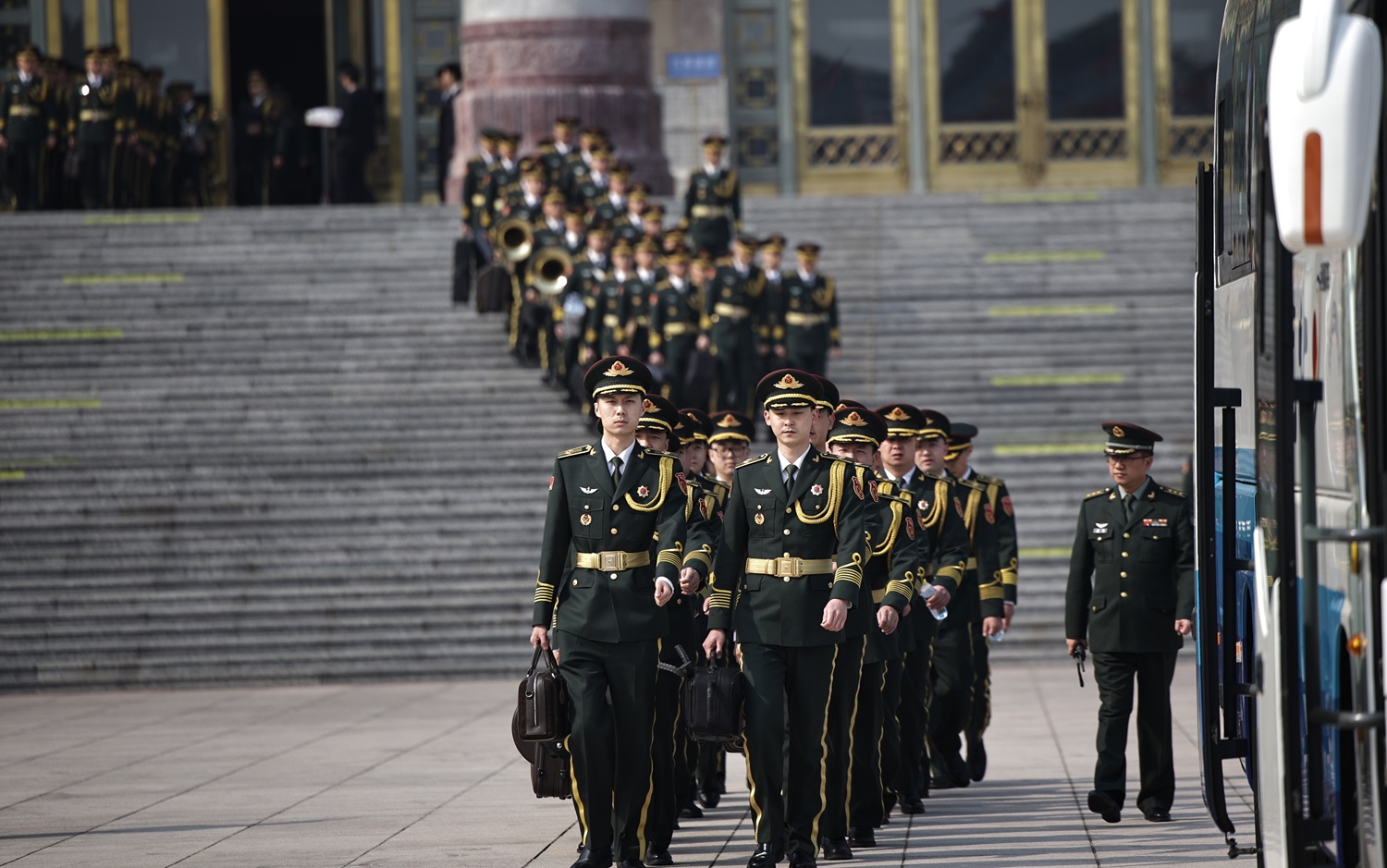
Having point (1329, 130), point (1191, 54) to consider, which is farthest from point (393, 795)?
point (1191, 54)

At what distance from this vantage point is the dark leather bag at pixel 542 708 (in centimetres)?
839

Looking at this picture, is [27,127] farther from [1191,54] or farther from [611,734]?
[611,734]

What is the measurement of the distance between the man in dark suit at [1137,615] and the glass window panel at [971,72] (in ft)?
64.9

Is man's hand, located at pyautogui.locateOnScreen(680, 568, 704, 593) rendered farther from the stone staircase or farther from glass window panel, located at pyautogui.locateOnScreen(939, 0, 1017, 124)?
glass window panel, located at pyautogui.locateOnScreen(939, 0, 1017, 124)

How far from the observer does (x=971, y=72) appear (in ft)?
95.1

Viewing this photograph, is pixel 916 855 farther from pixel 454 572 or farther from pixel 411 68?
pixel 411 68

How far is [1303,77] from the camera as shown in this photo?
489cm

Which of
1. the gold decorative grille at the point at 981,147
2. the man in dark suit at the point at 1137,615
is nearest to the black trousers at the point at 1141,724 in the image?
A: the man in dark suit at the point at 1137,615

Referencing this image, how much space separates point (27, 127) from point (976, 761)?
18.1 m

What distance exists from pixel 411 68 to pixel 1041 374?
42.9 ft

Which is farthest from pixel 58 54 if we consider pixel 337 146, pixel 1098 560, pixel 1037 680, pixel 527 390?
pixel 1098 560

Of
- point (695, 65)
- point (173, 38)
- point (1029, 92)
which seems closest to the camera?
point (695, 65)

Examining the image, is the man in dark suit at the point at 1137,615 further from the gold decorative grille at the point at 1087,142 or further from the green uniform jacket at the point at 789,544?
the gold decorative grille at the point at 1087,142

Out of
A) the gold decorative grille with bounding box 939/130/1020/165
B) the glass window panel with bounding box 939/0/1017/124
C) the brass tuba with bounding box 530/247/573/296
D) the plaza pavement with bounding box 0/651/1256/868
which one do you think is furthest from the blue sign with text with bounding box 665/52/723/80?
the plaza pavement with bounding box 0/651/1256/868
